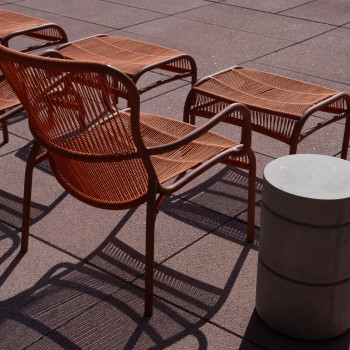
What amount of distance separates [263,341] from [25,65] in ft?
5.72

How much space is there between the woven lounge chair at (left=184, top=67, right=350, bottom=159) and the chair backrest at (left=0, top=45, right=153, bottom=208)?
131cm

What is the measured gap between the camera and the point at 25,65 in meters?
3.44

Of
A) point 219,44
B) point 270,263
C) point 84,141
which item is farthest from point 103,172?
point 219,44

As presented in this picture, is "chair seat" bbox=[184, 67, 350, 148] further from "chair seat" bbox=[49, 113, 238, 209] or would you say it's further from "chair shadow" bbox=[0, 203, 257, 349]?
"chair shadow" bbox=[0, 203, 257, 349]

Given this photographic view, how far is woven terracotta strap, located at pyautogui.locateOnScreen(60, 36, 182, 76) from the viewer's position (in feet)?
18.5

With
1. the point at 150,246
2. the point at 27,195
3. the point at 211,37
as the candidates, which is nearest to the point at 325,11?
the point at 211,37

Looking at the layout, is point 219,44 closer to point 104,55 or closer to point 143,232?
point 104,55

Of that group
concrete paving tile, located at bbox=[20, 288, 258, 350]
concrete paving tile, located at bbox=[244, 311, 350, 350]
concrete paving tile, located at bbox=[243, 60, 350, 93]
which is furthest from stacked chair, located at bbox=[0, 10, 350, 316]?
concrete paving tile, located at bbox=[243, 60, 350, 93]

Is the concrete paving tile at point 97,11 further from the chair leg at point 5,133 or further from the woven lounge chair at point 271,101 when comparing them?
the woven lounge chair at point 271,101

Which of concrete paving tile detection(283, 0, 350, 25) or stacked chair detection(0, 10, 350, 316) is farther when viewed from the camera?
concrete paving tile detection(283, 0, 350, 25)

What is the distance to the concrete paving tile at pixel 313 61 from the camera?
288 inches

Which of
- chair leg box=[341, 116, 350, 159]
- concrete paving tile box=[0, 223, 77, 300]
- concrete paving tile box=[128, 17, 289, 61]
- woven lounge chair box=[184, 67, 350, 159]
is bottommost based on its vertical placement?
concrete paving tile box=[128, 17, 289, 61]

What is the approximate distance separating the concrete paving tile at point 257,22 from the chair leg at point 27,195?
5064mm

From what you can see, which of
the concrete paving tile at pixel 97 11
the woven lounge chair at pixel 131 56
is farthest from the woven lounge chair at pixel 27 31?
the concrete paving tile at pixel 97 11
